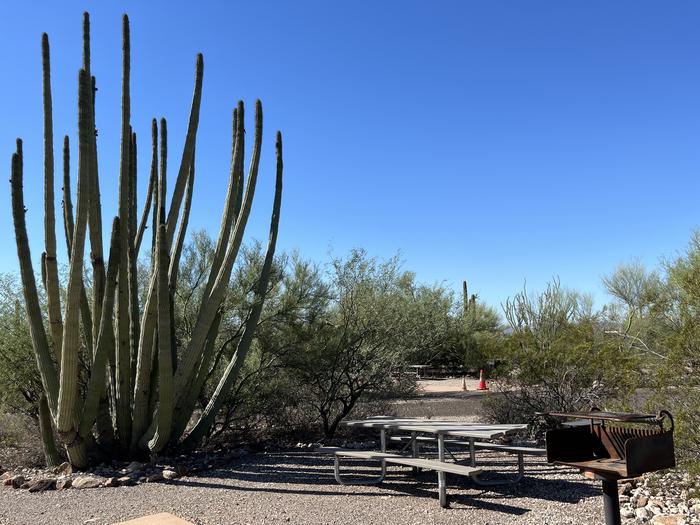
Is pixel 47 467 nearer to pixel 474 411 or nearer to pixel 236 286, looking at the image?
pixel 236 286

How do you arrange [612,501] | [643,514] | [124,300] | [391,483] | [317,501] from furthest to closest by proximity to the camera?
1. [124,300]
2. [391,483]
3. [317,501]
4. [643,514]
5. [612,501]

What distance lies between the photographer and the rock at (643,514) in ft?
16.1

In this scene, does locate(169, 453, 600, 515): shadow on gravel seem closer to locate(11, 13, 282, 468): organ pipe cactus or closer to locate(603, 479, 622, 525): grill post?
locate(11, 13, 282, 468): organ pipe cactus

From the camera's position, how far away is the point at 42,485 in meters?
6.69

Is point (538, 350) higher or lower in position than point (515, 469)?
higher

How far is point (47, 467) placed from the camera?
7.92m

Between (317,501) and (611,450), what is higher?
(611,450)

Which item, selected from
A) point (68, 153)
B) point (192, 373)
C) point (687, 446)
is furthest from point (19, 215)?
point (687, 446)

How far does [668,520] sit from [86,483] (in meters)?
5.76

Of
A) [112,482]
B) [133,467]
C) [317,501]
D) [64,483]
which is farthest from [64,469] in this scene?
[317,501]

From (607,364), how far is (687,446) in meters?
2.66

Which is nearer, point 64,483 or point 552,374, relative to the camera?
point 64,483

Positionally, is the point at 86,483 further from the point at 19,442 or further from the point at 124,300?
the point at 19,442

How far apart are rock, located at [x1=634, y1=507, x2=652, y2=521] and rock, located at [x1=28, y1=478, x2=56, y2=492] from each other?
5.95 meters
